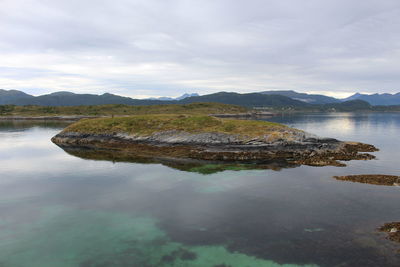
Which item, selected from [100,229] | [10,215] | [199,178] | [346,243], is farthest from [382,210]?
[10,215]

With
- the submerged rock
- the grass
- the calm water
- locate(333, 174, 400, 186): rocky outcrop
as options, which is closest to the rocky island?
the grass

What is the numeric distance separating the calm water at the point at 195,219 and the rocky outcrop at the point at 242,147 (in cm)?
1073

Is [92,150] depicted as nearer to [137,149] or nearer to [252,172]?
[137,149]

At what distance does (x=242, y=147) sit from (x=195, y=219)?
36.8 meters

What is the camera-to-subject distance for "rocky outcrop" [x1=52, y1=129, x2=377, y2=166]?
56844mm

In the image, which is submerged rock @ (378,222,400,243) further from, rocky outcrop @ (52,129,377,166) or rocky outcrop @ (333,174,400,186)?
rocky outcrop @ (52,129,377,166)

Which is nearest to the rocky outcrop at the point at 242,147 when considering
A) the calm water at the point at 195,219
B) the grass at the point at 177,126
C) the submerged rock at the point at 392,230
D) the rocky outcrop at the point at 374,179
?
the grass at the point at 177,126

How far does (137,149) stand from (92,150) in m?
14.0

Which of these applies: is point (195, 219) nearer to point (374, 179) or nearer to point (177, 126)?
point (374, 179)

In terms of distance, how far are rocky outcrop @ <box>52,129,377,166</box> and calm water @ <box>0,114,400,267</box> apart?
10735 millimetres

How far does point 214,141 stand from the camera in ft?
211

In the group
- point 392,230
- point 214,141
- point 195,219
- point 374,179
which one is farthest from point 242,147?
point 392,230

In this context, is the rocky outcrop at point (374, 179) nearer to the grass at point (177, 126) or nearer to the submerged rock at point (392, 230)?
the submerged rock at point (392, 230)

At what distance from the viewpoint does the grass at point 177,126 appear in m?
67.9
